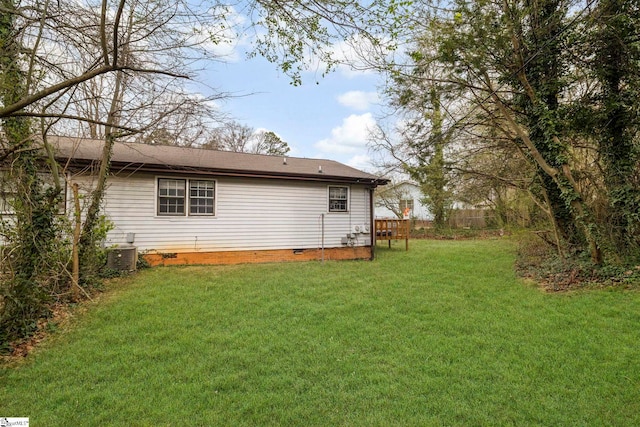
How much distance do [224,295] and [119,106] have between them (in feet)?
12.3

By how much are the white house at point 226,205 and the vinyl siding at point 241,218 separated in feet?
0.08

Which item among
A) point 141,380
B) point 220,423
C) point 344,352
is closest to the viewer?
point 220,423

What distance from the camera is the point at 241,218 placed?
9.08 metres

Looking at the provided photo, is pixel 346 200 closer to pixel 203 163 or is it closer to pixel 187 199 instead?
pixel 203 163

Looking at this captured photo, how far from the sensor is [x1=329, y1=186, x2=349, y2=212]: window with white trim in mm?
10250

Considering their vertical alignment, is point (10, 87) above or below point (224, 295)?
above

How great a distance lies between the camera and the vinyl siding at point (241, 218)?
26.0ft

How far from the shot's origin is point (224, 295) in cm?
561

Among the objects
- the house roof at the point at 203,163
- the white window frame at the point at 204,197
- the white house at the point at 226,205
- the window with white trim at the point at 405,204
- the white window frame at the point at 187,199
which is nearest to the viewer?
the house roof at the point at 203,163

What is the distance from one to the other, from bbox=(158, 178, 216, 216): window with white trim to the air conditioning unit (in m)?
1.29

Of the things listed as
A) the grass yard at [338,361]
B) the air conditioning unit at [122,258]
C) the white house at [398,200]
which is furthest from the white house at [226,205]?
the white house at [398,200]

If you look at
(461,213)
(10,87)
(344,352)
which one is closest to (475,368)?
(344,352)

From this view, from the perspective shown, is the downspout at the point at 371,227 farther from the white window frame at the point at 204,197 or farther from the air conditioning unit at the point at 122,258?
the air conditioning unit at the point at 122,258

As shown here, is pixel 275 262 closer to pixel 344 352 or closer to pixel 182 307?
pixel 182 307
